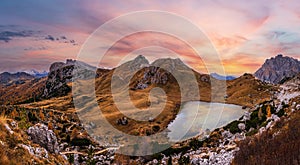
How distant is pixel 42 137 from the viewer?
3316cm

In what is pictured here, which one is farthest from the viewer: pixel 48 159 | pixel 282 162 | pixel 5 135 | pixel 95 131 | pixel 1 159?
pixel 95 131

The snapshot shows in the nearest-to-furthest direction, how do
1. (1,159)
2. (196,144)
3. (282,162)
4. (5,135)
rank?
(1,159), (5,135), (282,162), (196,144)

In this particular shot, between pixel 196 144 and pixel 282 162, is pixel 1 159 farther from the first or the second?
pixel 196 144

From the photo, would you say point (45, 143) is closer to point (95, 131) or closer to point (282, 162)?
point (282, 162)

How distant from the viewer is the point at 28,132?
105ft

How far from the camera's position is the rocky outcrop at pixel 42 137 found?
104ft

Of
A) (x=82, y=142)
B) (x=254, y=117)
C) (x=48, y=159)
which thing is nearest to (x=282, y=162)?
(x=48, y=159)

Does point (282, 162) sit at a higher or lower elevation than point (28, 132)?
lower

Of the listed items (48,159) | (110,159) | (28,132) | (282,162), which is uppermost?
(28,132)

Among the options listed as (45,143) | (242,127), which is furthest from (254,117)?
(45,143)

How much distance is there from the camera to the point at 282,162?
34.8 metres

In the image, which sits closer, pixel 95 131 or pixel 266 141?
pixel 266 141

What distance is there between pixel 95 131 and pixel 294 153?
159 metres

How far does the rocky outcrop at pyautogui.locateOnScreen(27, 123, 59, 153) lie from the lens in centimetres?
3185
